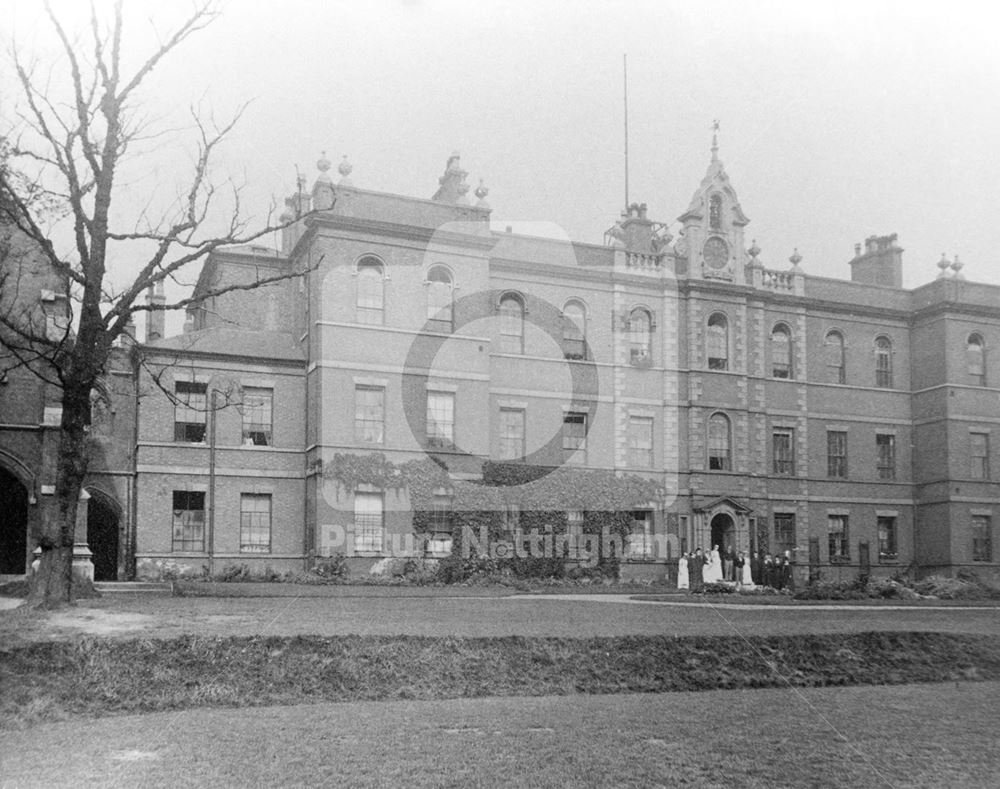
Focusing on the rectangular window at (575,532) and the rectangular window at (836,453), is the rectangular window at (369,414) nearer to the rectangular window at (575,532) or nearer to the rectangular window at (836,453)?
the rectangular window at (575,532)

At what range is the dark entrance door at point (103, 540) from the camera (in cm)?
3269

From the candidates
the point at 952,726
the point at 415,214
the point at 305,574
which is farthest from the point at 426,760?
the point at 415,214

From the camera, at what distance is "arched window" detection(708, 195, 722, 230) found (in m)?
37.8

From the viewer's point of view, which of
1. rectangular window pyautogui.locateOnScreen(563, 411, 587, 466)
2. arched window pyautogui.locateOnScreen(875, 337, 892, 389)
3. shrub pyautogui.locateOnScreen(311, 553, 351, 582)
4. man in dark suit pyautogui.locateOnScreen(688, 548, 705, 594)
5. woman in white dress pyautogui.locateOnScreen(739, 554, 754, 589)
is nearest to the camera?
shrub pyautogui.locateOnScreen(311, 553, 351, 582)

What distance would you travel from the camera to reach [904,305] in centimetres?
4050

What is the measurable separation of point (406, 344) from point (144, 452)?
8.17m

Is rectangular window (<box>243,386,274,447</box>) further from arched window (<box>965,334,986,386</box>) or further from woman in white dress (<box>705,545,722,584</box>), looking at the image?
arched window (<box>965,334,986,386</box>)

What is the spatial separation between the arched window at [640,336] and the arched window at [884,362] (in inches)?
386

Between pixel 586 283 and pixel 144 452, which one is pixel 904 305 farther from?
pixel 144 452

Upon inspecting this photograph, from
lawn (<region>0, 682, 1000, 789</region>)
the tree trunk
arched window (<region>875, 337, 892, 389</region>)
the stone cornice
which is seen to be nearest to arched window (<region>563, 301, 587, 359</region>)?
the stone cornice

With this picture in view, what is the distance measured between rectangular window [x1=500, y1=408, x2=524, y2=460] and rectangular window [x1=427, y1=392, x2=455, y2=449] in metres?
2.53

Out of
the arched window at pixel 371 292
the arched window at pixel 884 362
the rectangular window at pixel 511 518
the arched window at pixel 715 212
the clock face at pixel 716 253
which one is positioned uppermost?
the arched window at pixel 715 212

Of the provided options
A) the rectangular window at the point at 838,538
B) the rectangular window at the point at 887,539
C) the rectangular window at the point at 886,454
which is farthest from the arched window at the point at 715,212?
the rectangular window at the point at 887,539

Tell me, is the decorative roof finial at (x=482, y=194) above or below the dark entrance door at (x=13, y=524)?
above
